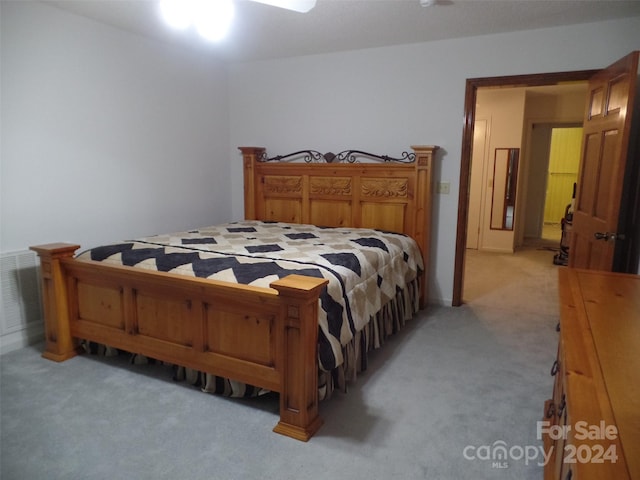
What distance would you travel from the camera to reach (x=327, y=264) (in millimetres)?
2469

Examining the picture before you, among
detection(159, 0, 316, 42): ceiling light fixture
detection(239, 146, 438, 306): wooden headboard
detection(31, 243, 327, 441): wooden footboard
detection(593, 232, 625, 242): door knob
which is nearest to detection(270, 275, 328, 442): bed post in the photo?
detection(31, 243, 327, 441): wooden footboard

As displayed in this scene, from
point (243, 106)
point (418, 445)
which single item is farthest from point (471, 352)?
point (243, 106)

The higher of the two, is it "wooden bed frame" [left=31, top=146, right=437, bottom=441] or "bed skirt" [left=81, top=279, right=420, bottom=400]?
"wooden bed frame" [left=31, top=146, right=437, bottom=441]

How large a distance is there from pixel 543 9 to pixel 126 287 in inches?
130

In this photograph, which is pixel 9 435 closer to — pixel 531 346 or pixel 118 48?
pixel 118 48

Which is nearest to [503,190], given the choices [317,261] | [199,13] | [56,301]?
[317,261]

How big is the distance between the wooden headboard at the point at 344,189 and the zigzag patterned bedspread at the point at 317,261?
31cm

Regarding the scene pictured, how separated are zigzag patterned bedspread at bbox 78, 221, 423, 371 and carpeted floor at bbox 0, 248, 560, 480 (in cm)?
39

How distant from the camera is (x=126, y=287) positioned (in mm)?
2510

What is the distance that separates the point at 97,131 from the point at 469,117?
306 cm

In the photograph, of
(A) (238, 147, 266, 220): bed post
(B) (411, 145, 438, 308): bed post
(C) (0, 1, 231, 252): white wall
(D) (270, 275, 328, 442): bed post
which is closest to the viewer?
(D) (270, 275, 328, 442): bed post

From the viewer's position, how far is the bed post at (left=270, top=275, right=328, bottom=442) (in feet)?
6.26

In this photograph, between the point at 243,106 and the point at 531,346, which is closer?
the point at 531,346

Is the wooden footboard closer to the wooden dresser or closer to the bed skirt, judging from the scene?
the bed skirt
